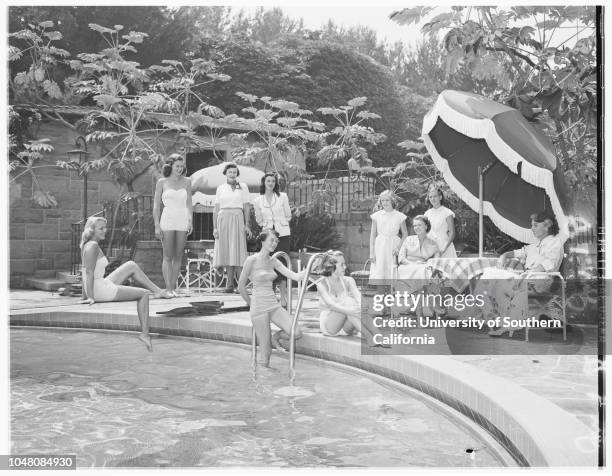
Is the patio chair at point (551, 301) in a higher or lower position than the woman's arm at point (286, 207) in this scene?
lower

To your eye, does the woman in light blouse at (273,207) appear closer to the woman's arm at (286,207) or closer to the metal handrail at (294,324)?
the woman's arm at (286,207)

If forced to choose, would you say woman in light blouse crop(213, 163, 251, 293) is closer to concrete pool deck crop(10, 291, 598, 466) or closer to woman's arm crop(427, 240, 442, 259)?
concrete pool deck crop(10, 291, 598, 466)

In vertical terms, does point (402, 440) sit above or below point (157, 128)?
below

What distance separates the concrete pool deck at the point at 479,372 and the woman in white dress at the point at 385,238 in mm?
721

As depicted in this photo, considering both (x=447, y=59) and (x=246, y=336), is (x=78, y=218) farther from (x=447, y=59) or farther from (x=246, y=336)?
(x=447, y=59)

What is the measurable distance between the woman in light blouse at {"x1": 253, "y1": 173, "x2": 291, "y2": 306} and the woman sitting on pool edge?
87cm

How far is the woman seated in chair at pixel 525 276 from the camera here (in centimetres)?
537

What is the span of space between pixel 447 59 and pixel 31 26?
11.0ft

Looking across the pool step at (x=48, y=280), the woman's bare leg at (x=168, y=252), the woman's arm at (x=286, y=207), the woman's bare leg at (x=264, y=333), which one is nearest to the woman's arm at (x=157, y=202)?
the woman's bare leg at (x=168, y=252)

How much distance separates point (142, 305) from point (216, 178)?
177 centimetres

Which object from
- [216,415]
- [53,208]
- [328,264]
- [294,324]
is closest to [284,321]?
[294,324]

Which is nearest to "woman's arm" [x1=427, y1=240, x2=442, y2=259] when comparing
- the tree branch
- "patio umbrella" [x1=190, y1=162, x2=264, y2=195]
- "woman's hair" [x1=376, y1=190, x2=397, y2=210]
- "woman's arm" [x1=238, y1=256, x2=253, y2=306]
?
"woman's hair" [x1=376, y1=190, x2=397, y2=210]
